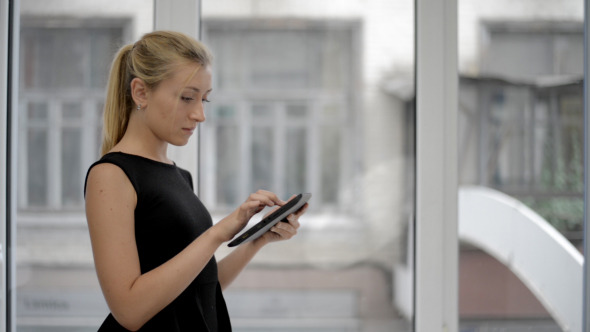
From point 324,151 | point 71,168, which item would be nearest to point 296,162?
point 324,151

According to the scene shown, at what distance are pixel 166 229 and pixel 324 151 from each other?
3.18 ft

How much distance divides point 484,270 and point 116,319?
127cm

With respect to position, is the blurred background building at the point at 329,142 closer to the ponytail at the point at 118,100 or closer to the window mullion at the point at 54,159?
the window mullion at the point at 54,159

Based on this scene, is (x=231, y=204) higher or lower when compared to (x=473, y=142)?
lower

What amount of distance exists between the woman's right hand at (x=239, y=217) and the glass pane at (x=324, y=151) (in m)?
0.78

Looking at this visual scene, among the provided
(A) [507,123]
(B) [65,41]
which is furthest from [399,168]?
(B) [65,41]

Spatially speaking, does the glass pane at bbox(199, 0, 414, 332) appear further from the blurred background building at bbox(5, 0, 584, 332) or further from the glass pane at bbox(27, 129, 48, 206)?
the glass pane at bbox(27, 129, 48, 206)

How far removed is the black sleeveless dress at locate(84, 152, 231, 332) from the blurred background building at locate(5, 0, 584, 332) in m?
0.68

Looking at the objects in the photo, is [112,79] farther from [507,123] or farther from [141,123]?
[507,123]

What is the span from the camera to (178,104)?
3.45ft

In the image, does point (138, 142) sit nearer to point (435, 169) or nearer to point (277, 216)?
point (277, 216)

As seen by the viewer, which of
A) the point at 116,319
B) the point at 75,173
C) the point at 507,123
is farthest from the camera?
the point at 507,123

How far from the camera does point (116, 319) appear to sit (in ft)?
3.25

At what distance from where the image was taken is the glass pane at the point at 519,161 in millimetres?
1834
